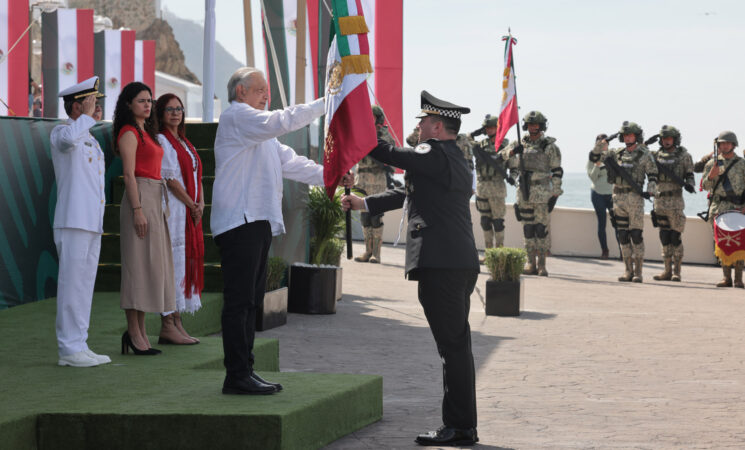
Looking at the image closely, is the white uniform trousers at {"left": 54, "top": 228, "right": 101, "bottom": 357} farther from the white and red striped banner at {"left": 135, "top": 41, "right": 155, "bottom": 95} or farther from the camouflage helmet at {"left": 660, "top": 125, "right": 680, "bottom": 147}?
the white and red striped banner at {"left": 135, "top": 41, "right": 155, "bottom": 95}

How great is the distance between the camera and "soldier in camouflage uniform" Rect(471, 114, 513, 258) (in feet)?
57.9

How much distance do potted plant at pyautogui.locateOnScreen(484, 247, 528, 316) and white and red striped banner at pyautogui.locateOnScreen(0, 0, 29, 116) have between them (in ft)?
23.0

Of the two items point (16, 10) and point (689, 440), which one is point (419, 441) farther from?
point (16, 10)

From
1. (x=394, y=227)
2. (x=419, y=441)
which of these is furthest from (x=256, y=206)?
(x=394, y=227)

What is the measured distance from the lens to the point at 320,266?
11.6 meters

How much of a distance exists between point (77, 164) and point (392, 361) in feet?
10.4

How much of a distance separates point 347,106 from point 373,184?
1130cm

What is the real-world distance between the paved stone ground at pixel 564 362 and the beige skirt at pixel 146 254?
5.27 ft

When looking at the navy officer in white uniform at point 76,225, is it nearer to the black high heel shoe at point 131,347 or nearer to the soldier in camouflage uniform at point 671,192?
the black high heel shoe at point 131,347

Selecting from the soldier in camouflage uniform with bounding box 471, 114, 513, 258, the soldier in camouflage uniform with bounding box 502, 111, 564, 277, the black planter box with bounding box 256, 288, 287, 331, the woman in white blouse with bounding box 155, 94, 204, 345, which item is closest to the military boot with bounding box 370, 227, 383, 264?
the soldier in camouflage uniform with bounding box 471, 114, 513, 258

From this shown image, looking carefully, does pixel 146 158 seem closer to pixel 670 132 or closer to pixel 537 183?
pixel 537 183

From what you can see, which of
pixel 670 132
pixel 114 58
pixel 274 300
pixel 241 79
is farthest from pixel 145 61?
pixel 241 79

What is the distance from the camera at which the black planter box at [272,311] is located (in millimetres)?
10133

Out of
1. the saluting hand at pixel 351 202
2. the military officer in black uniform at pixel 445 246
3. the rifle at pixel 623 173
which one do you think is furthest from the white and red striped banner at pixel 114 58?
the military officer in black uniform at pixel 445 246
